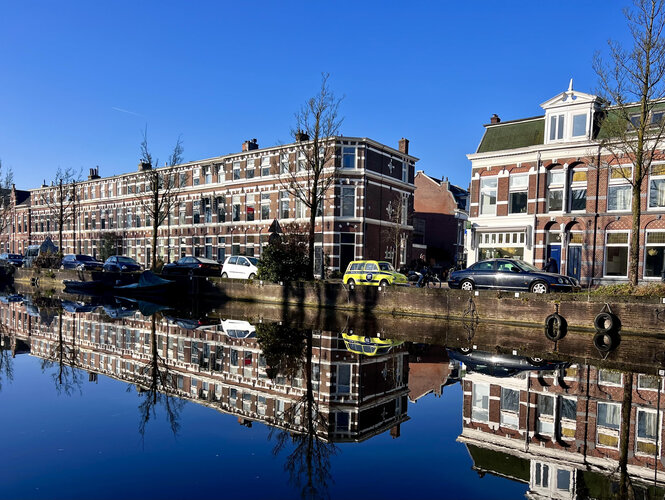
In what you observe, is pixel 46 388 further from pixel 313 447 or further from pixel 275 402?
pixel 313 447

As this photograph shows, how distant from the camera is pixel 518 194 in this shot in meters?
29.8

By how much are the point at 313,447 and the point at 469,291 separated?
15359mm

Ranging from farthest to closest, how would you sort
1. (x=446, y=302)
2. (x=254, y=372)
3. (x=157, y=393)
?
(x=446, y=302), (x=254, y=372), (x=157, y=393)

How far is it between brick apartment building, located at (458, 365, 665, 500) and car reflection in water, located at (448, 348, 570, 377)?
0.67 m

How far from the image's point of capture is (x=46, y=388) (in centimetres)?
1044

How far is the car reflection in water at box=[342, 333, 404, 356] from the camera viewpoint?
14.4 metres

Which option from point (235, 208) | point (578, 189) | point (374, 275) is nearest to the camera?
point (374, 275)

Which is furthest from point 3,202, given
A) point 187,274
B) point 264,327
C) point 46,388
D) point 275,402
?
point 275,402

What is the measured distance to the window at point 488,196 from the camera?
30734 mm

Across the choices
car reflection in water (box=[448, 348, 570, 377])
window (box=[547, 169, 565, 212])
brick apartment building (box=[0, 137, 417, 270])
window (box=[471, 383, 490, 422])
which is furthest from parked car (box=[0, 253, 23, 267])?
window (box=[471, 383, 490, 422])

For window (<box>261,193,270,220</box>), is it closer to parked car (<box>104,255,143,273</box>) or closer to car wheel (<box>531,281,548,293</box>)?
parked car (<box>104,255,143,273</box>)

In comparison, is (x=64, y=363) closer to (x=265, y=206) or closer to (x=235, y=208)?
(x=265, y=206)

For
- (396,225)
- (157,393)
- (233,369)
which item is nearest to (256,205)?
(396,225)

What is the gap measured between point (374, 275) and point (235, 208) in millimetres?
23403
